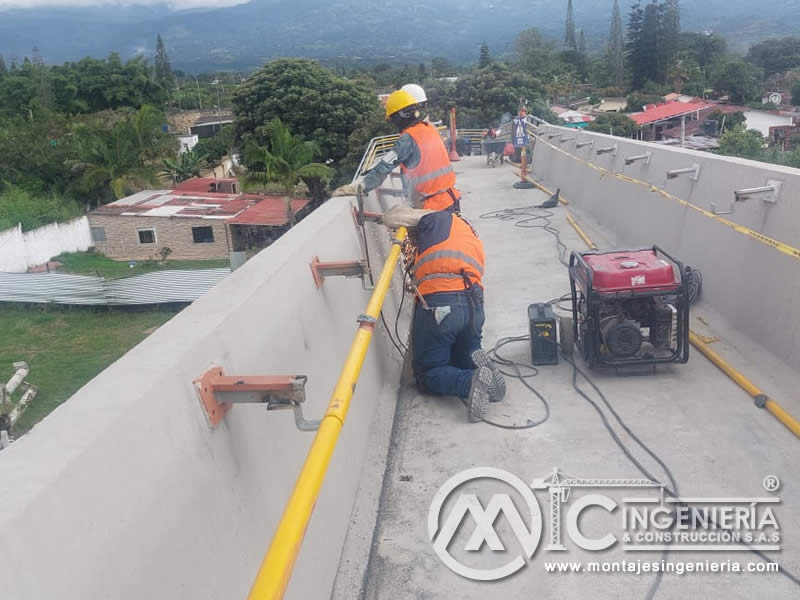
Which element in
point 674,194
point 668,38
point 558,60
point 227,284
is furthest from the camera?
point 558,60

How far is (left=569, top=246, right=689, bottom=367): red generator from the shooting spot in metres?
5.14

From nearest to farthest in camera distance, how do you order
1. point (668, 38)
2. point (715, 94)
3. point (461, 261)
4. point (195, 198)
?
point (461, 261), point (195, 198), point (715, 94), point (668, 38)

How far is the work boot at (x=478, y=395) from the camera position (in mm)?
4836

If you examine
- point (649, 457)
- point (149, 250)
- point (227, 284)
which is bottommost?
point (149, 250)

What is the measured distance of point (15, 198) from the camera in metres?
39.7

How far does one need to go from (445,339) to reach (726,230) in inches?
112

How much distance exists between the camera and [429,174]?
19.2ft

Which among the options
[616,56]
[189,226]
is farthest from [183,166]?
[616,56]

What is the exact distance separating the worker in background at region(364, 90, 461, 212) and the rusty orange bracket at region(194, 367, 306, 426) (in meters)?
3.31

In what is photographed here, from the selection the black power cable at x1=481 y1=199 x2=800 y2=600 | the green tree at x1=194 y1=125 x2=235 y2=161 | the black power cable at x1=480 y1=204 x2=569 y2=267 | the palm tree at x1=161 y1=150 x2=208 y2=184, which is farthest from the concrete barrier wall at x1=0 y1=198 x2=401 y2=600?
the green tree at x1=194 y1=125 x2=235 y2=161

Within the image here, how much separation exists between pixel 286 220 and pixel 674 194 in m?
28.8

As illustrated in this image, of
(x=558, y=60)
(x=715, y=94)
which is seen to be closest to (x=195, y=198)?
(x=715, y=94)

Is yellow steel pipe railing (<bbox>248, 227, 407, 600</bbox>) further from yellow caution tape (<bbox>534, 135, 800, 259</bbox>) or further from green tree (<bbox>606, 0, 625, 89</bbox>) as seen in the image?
green tree (<bbox>606, 0, 625, 89</bbox>)

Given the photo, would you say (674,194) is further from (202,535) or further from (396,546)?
(202,535)
